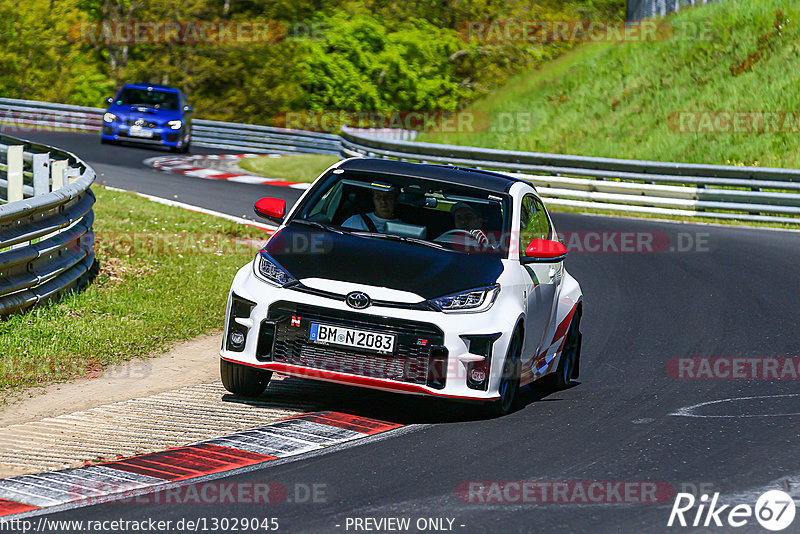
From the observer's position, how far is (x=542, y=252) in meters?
8.09

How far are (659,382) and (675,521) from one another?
12.3ft

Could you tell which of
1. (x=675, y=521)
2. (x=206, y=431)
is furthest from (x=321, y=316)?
(x=675, y=521)

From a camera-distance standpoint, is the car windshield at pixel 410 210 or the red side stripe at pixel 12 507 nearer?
the red side stripe at pixel 12 507

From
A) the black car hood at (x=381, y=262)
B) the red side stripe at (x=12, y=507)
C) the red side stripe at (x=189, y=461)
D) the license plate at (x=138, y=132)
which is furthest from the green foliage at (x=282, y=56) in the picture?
the red side stripe at (x=12, y=507)

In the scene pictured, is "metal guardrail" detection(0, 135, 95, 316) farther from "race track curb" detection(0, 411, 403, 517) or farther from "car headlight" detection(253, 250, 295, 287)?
"race track curb" detection(0, 411, 403, 517)

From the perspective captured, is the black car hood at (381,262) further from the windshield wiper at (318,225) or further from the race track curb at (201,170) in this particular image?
the race track curb at (201,170)

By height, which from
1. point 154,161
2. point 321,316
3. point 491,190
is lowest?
point 154,161

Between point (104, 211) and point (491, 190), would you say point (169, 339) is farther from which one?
point (104, 211)

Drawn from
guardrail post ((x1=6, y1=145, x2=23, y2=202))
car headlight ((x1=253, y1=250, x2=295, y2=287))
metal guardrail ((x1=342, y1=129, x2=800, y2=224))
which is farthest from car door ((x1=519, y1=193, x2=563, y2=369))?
metal guardrail ((x1=342, y1=129, x2=800, y2=224))

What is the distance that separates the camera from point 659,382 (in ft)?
29.9

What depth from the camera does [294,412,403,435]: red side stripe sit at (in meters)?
7.23

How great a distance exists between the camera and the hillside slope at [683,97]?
27.8m

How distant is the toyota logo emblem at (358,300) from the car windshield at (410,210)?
0.92m

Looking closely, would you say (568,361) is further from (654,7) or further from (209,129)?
(654,7)
